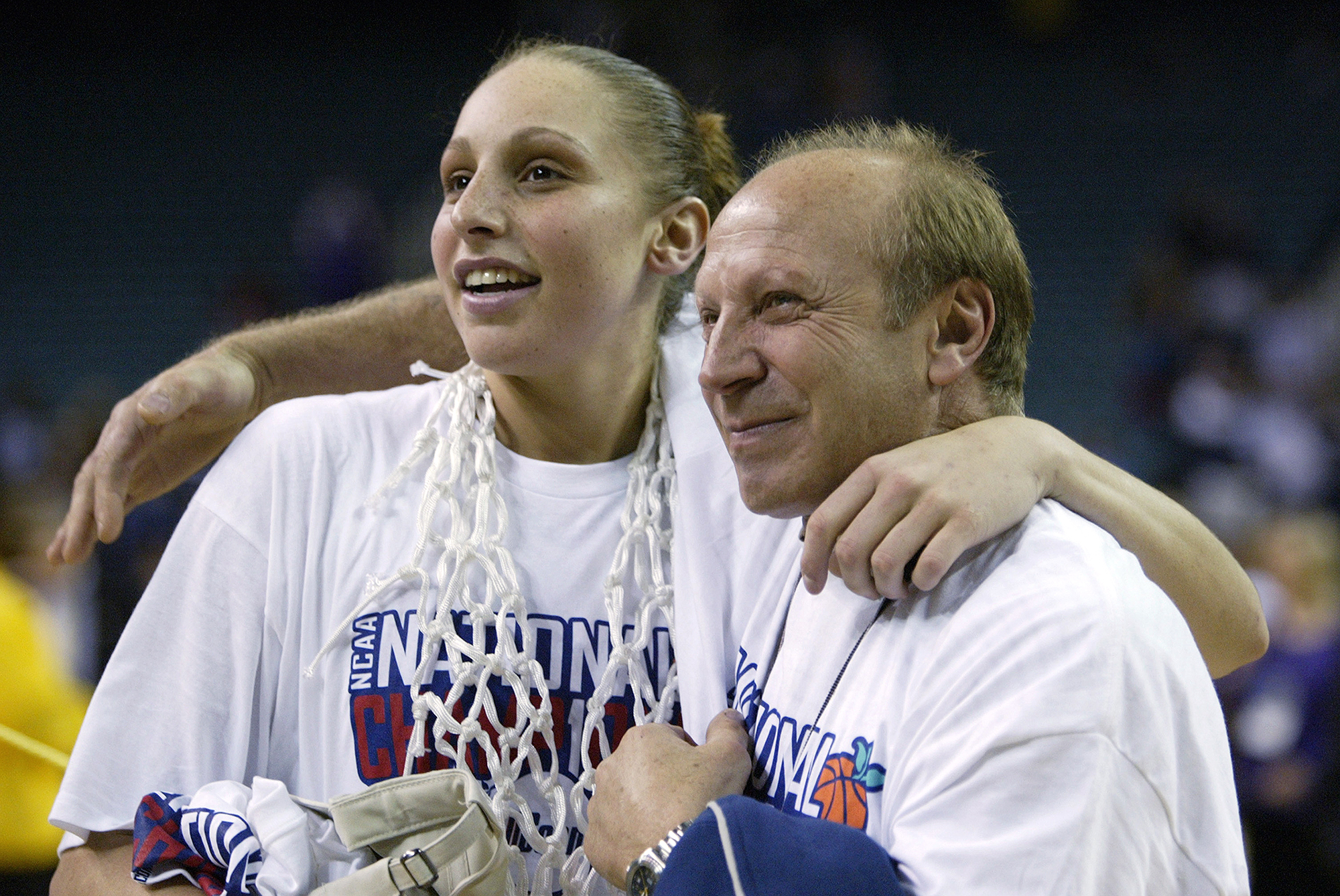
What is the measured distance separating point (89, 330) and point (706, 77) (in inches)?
188

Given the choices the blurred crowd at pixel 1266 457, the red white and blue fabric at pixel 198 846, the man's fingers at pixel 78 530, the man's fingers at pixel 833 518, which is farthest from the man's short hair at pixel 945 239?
the blurred crowd at pixel 1266 457

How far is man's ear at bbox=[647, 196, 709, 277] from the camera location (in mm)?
2020

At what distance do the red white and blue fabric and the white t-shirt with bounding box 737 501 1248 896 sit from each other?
2.19 feet

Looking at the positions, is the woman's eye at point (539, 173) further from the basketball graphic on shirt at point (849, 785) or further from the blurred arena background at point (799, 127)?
the blurred arena background at point (799, 127)

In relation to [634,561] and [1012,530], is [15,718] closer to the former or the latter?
[634,561]

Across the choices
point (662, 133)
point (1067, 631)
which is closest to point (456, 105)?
point (662, 133)

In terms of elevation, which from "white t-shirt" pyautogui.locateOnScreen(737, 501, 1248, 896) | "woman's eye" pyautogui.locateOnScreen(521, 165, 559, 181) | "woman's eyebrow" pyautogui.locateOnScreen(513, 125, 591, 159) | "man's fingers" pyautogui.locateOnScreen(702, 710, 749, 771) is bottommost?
"man's fingers" pyautogui.locateOnScreen(702, 710, 749, 771)

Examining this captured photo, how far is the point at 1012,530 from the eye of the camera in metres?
1.41

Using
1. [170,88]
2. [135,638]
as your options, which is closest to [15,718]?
[135,638]

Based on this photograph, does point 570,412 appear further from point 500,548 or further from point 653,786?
point 653,786

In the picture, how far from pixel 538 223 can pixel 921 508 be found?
782 millimetres

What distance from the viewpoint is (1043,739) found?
1.19 metres

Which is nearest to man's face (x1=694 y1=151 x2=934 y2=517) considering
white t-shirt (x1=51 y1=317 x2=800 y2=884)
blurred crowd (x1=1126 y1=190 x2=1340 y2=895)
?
white t-shirt (x1=51 y1=317 x2=800 y2=884)

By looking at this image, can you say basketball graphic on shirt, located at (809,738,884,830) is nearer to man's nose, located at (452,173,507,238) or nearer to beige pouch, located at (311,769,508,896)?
beige pouch, located at (311,769,508,896)
